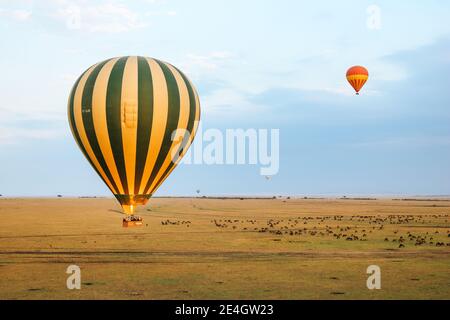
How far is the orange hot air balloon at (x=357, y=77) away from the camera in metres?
56.3

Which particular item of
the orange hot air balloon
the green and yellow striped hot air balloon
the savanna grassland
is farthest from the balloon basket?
the orange hot air balloon

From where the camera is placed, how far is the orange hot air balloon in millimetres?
56344

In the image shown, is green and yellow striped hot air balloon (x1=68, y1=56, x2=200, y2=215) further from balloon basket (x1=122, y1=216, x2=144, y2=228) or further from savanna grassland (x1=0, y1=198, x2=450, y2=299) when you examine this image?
savanna grassland (x1=0, y1=198, x2=450, y2=299)

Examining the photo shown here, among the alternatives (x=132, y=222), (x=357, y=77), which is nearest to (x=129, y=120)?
(x=132, y=222)

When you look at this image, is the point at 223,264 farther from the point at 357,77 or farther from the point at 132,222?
the point at 357,77

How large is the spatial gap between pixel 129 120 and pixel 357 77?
102 feet

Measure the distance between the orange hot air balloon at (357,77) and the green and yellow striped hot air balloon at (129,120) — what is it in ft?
88.5

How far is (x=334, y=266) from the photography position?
23469mm

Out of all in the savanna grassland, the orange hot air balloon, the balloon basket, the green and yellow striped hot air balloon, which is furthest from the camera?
the orange hot air balloon

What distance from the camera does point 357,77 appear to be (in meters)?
56.4

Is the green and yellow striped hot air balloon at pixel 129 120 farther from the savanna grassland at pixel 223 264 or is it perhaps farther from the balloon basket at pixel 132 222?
the savanna grassland at pixel 223 264

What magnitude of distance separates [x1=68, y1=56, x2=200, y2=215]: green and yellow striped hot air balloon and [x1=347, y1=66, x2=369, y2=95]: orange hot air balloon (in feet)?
88.5

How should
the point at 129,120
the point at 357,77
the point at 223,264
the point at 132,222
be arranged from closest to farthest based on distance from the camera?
the point at 223,264
the point at 129,120
the point at 132,222
the point at 357,77

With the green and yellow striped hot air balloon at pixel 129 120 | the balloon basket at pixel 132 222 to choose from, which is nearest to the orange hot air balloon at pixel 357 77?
the green and yellow striped hot air balloon at pixel 129 120
